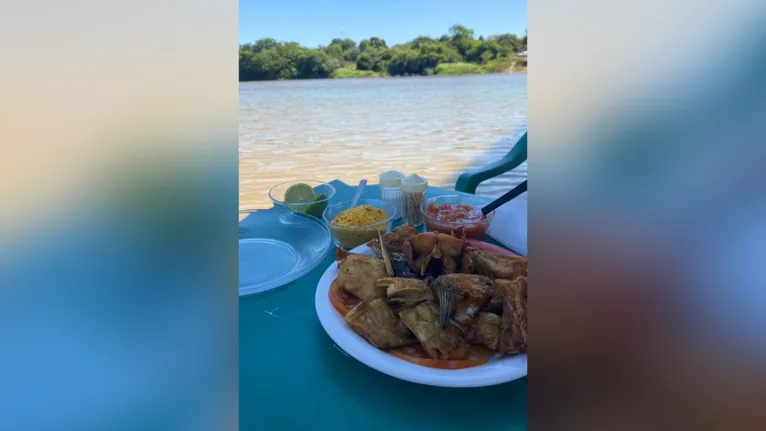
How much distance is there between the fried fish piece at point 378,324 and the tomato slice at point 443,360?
0.05 feet

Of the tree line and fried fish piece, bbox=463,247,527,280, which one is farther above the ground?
the tree line

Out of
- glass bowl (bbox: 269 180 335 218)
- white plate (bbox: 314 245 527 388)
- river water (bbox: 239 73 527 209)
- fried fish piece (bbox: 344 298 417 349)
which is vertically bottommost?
white plate (bbox: 314 245 527 388)

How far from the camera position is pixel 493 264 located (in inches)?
36.9

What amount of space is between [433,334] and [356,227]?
59 centimetres

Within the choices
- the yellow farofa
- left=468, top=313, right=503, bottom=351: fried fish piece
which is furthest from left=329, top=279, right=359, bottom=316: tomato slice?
the yellow farofa

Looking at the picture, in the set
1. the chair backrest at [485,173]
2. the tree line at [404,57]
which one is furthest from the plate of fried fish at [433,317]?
the tree line at [404,57]

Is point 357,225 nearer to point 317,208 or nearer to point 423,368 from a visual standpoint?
point 317,208

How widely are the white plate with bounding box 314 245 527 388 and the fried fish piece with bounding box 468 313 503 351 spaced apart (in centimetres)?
3

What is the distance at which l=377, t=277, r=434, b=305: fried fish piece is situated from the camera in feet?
2.72
